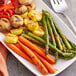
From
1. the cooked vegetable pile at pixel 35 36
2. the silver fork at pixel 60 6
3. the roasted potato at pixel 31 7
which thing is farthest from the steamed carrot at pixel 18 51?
the silver fork at pixel 60 6

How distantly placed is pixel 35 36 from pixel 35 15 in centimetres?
37

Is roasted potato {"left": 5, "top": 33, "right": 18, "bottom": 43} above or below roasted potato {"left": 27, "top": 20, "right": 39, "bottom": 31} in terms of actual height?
below

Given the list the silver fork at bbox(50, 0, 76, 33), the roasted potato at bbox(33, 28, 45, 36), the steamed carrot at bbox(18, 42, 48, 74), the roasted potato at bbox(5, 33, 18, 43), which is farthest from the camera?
the silver fork at bbox(50, 0, 76, 33)

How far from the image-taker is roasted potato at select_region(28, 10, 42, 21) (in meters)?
2.67

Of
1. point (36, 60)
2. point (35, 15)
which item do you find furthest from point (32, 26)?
point (36, 60)

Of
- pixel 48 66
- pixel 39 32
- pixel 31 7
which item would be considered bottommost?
pixel 48 66

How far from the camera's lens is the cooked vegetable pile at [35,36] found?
7.46 feet

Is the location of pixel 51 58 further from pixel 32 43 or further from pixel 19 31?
pixel 19 31

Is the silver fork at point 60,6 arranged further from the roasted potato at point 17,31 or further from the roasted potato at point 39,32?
the roasted potato at point 17,31

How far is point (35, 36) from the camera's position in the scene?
2467mm

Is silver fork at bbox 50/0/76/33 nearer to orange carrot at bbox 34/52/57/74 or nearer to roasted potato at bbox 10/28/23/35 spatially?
roasted potato at bbox 10/28/23/35

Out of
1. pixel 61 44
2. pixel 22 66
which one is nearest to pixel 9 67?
pixel 22 66

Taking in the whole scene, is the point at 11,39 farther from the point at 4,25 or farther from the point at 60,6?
the point at 60,6

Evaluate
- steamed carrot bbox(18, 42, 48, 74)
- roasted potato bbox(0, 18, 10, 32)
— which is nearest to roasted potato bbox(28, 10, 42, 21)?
roasted potato bbox(0, 18, 10, 32)
